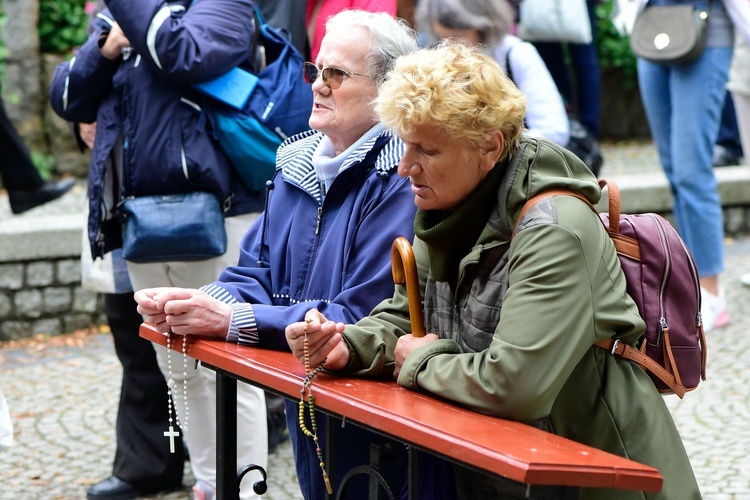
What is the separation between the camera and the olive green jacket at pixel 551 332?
217 centimetres

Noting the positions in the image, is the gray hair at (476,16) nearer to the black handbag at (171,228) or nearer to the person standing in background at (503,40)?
the person standing in background at (503,40)

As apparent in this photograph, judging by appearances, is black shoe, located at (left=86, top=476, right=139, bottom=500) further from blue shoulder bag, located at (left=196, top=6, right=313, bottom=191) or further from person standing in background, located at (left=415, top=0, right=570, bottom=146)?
person standing in background, located at (left=415, top=0, right=570, bottom=146)

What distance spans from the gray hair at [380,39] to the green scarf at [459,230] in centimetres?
66

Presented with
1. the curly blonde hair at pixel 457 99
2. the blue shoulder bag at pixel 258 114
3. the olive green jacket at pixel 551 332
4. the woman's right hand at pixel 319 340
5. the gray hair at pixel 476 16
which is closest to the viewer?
the olive green jacket at pixel 551 332

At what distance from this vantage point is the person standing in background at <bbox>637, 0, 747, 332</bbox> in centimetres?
568

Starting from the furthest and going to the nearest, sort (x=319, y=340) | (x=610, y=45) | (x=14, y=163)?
1. (x=610, y=45)
2. (x=14, y=163)
3. (x=319, y=340)

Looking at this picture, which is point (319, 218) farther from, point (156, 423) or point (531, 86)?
point (531, 86)

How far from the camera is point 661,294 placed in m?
2.39

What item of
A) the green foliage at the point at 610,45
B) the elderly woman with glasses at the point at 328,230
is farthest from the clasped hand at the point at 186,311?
the green foliage at the point at 610,45

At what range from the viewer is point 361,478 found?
2.93 metres

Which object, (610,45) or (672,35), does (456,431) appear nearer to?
(672,35)

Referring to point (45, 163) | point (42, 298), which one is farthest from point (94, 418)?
point (45, 163)

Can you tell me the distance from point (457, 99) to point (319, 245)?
787mm

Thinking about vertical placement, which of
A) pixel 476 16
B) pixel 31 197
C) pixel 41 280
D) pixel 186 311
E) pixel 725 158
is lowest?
pixel 41 280
